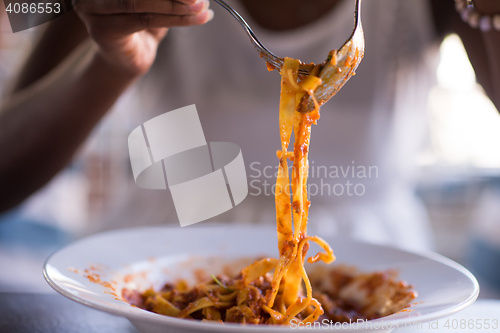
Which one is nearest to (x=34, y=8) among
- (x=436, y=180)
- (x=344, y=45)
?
(x=344, y=45)

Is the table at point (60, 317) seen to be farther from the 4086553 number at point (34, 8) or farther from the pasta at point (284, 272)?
the 4086553 number at point (34, 8)

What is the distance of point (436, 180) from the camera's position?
16.1 ft

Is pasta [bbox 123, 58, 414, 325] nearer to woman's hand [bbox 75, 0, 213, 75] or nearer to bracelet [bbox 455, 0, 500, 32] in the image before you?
woman's hand [bbox 75, 0, 213, 75]

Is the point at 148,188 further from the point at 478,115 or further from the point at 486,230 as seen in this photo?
the point at 478,115

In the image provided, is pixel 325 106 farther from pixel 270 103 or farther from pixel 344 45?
pixel 344 45

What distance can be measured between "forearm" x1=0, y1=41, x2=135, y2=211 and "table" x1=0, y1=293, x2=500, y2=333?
0.68 m

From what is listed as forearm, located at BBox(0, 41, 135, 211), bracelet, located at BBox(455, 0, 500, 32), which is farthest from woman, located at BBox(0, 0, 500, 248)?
bracelet, located at BBox(455, 0, 500, 32)

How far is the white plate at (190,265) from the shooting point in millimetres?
522

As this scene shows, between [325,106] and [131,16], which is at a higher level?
[131,16]

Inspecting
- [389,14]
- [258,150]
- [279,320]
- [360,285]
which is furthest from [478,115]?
[279,320]

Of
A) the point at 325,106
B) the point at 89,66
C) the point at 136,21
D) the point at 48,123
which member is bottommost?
the point at 325,106

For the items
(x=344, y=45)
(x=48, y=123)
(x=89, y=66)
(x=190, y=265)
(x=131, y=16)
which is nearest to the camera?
(x=344, y=45)

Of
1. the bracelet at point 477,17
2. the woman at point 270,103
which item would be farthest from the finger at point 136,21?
the bracelet at point 477,17

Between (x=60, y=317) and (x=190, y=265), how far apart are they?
318 mm
